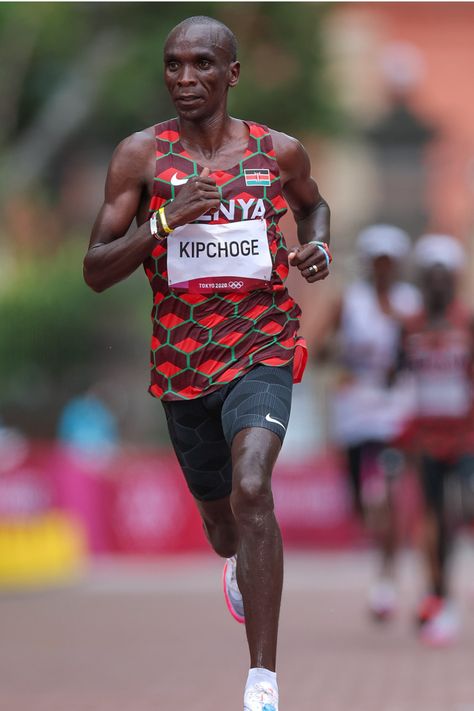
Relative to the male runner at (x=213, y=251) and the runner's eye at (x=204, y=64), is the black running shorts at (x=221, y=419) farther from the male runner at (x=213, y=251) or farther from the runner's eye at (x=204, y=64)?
the runner's eye at (x=204, y=64)

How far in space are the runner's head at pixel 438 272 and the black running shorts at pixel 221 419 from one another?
4.26m

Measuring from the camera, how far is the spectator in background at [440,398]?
10.8m

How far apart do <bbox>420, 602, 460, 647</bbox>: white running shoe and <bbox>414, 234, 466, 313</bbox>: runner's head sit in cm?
182

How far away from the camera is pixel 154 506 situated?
1894cm

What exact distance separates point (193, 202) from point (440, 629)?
519 centimetres

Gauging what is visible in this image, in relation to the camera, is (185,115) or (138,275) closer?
(185,115)

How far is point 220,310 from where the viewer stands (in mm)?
6273

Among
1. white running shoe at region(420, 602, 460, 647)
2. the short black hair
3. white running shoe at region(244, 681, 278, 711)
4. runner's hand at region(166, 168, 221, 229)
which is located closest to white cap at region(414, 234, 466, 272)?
white running shoe at region(420, 602, 460, 647)

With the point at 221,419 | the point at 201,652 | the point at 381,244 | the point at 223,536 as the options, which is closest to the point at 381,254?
the point at 381,244

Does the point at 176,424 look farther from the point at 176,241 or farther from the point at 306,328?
the point at 306,328

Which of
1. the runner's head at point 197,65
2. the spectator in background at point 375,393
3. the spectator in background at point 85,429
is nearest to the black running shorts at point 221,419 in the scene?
the runner's head at point 197,65

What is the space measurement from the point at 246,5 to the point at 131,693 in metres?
24.2

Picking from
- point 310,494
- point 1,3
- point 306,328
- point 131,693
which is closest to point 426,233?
point 306,328

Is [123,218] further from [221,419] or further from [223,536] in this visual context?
[223,536]
